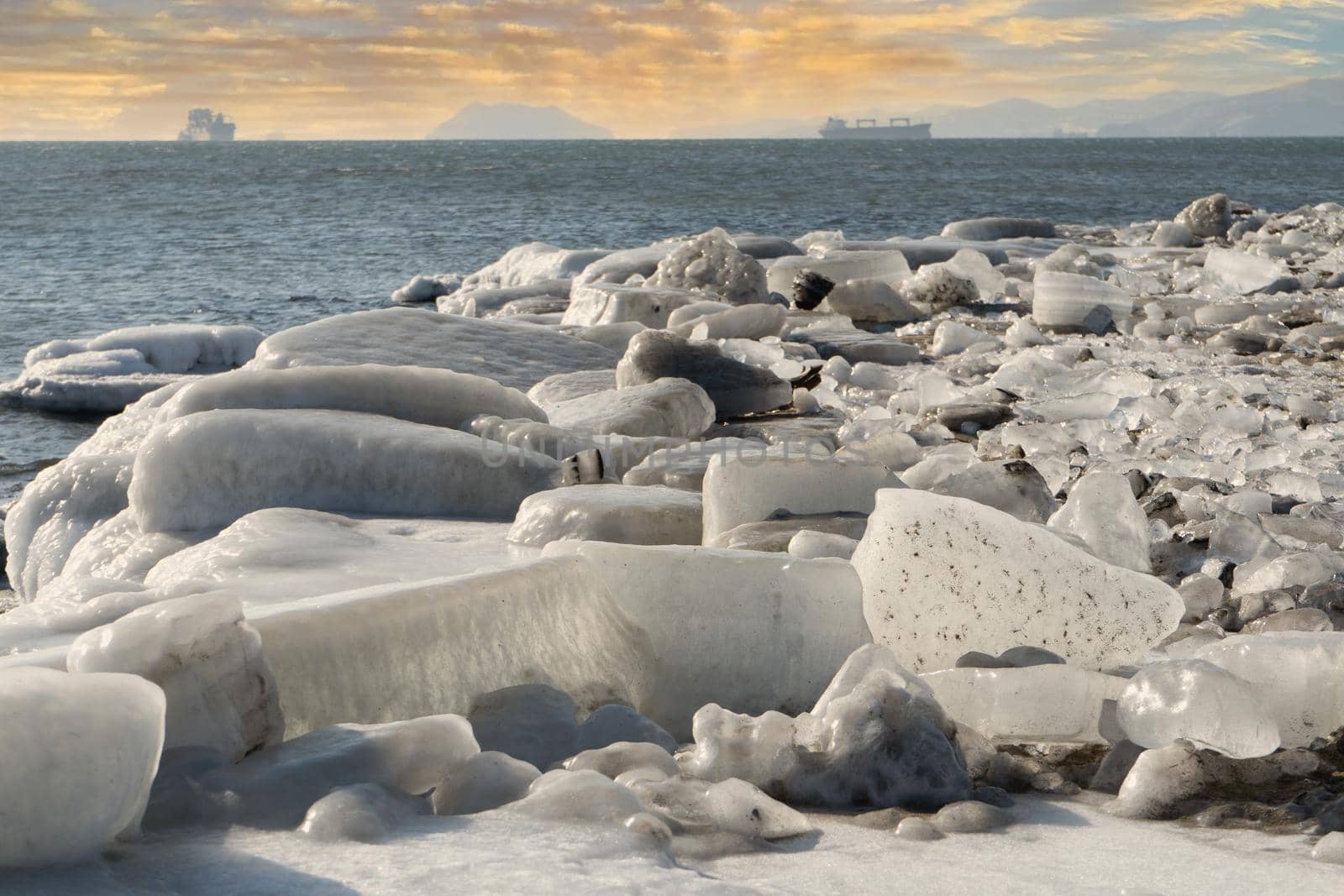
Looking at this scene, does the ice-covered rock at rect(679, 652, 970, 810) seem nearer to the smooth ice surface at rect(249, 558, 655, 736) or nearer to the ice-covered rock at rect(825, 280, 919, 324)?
the smooth ice surface at rect(249, 558, 655, 736)

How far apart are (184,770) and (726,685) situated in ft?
2.42

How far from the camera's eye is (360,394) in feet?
9.81

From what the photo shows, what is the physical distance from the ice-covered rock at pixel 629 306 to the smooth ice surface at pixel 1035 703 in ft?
14.5

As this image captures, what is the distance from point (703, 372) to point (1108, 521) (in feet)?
6.22

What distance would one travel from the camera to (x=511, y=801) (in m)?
1.30

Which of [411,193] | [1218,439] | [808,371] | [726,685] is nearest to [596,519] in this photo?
[726,685]

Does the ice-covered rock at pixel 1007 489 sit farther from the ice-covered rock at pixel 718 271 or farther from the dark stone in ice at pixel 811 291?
the ice-covered rock at pixel 718 271

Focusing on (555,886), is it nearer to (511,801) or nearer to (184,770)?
(511,801)

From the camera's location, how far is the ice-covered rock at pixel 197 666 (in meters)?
1.34

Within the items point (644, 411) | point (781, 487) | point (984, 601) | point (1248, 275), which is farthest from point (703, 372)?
point (1248, 275)

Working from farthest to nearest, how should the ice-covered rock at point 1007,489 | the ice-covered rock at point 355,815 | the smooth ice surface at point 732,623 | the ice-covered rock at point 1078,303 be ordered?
1. the ice-covered rock at point 1078,303
2. the ice-covered rock at point 1007,489
3. the smooth ice surface at point 732,623
4. the ice-covered rock at point 355,815

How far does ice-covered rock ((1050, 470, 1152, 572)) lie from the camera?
222 cm

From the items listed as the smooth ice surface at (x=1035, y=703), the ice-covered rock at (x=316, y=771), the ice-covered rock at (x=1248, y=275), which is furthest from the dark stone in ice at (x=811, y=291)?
the ice-covered rock at (x=316, y=771)

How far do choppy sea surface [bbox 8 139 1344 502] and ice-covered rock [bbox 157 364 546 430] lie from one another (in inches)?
106
